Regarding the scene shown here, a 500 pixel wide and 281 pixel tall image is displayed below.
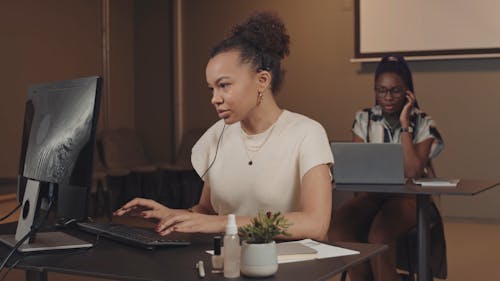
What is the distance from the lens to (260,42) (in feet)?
7.95

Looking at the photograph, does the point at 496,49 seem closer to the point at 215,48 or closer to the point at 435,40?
the point at 435,40

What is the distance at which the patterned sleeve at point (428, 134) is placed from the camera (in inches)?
171

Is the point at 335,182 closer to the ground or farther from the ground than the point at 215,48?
closer to the ground

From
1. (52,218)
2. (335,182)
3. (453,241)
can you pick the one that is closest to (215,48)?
(52,218)

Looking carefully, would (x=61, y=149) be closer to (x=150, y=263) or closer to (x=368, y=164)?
(x=150, y=263)

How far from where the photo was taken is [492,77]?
22.9 ft

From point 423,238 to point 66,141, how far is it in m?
1.95

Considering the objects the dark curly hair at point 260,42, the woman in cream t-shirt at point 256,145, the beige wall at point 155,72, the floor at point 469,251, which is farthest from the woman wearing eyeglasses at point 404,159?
the beige wall at point 155,72

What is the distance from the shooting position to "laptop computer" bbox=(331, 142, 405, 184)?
12.1 feet

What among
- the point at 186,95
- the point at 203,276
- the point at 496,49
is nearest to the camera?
the point at 203,276

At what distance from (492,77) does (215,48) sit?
5.12 meters

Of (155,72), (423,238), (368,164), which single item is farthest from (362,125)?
(155,72)

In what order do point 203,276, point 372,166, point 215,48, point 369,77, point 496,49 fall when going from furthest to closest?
point 369,77
point 496,49
point 372,166
point 215,48
point 203,276

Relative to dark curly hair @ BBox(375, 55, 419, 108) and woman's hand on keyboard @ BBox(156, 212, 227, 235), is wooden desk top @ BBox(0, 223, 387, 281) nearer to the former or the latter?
woman's hand on keyboard @ BBox(156, 212, 227, 235)
